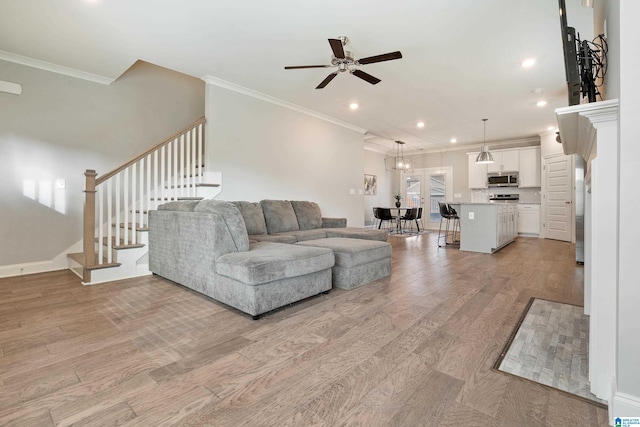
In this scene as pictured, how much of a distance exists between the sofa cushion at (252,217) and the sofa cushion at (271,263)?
5.14ft

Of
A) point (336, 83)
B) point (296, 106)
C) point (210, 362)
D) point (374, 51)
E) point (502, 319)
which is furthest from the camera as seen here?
point (296, 106)

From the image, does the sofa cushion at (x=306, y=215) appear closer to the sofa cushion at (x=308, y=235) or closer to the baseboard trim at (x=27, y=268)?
the sofa cushion at (x=308, y=235)

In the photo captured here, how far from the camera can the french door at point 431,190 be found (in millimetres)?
9477

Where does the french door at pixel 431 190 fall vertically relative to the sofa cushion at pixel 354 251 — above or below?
above

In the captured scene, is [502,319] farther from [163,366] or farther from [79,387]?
[79,387]

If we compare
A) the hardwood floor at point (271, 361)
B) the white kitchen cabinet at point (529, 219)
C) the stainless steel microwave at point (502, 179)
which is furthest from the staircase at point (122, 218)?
the white kitchen cabinet at point (529, 219)

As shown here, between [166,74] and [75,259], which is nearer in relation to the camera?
[75,259]

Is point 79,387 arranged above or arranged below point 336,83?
below

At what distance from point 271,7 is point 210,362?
2949 mm

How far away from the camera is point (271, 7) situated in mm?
2729

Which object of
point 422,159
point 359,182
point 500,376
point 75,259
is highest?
point 422,159

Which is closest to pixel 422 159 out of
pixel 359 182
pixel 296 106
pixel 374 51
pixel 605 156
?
pixel 359 182

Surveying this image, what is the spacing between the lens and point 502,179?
26.6 feet

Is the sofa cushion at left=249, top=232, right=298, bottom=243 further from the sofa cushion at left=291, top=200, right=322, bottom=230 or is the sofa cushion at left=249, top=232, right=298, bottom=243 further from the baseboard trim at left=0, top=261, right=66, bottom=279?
the baseboard trim at left=0, top=261, right=66, bottom=279
